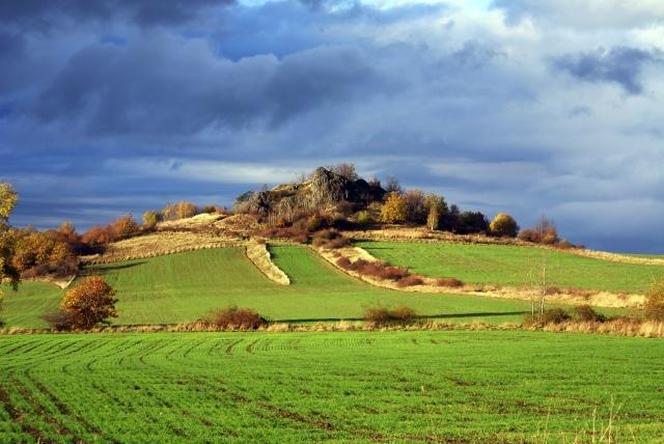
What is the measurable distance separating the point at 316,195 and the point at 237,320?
10667 cm

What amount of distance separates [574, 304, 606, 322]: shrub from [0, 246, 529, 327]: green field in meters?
5.52

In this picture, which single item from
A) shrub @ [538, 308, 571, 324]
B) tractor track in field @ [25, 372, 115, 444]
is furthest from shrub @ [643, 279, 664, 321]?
tractor track in field @ [25, 372, 115, 444]

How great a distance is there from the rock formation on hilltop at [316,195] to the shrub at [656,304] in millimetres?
107069

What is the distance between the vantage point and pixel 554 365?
34.5m

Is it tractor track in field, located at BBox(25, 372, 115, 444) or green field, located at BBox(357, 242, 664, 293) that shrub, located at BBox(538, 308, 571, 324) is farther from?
tractor track in field, located at BBox(25, 372, 115, 444)

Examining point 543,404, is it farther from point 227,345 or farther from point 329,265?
point 329,265

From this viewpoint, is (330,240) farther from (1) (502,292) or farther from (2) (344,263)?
(1) (502,292)

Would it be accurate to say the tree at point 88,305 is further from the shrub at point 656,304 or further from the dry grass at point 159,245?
the dry grass at point 159,245

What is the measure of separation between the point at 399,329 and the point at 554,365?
2634cm

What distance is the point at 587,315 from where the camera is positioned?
5866 centimetres

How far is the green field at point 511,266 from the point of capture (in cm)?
8338

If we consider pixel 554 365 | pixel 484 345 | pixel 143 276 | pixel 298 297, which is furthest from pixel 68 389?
pixel 143 276

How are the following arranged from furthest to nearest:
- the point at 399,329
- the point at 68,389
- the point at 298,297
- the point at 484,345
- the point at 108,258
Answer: the point at 108,258, the point at 298,297, the point at 399,329, the point at 484,345, the point at 68,389

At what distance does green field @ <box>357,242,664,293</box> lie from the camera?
83.4 meters
